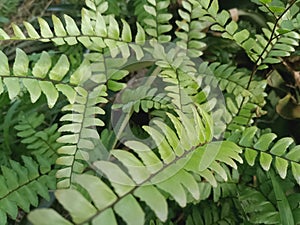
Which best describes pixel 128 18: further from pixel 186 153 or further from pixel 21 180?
pixel 186 153

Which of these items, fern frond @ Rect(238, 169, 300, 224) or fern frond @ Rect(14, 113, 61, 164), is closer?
fern frond @ Rect(238, 169, 300, 224)

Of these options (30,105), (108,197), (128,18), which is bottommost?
(30,105)

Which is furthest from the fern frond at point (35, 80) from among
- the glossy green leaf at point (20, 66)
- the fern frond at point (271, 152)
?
the fern frond at point (271, 152)

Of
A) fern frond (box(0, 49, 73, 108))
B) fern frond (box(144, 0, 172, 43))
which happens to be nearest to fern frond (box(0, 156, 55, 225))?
fern frond (box(0, 49, 73, 108))

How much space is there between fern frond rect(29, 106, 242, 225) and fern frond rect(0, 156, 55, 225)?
0.25 m

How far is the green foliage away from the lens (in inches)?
21.5

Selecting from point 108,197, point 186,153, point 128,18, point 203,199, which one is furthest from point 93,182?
point 128,18

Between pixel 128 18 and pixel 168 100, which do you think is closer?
pixel 168 100

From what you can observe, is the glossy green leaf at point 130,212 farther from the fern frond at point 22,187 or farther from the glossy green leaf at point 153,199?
the fern frond at point 22,187

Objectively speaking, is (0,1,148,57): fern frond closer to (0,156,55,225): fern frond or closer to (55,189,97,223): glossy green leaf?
(0,156,55,225): fern frond

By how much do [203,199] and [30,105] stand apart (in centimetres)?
45

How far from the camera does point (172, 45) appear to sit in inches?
32.8

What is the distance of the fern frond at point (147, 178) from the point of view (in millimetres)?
380

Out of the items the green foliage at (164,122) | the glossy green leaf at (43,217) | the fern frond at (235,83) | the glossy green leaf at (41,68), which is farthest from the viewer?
the fern frond at (235,83)
